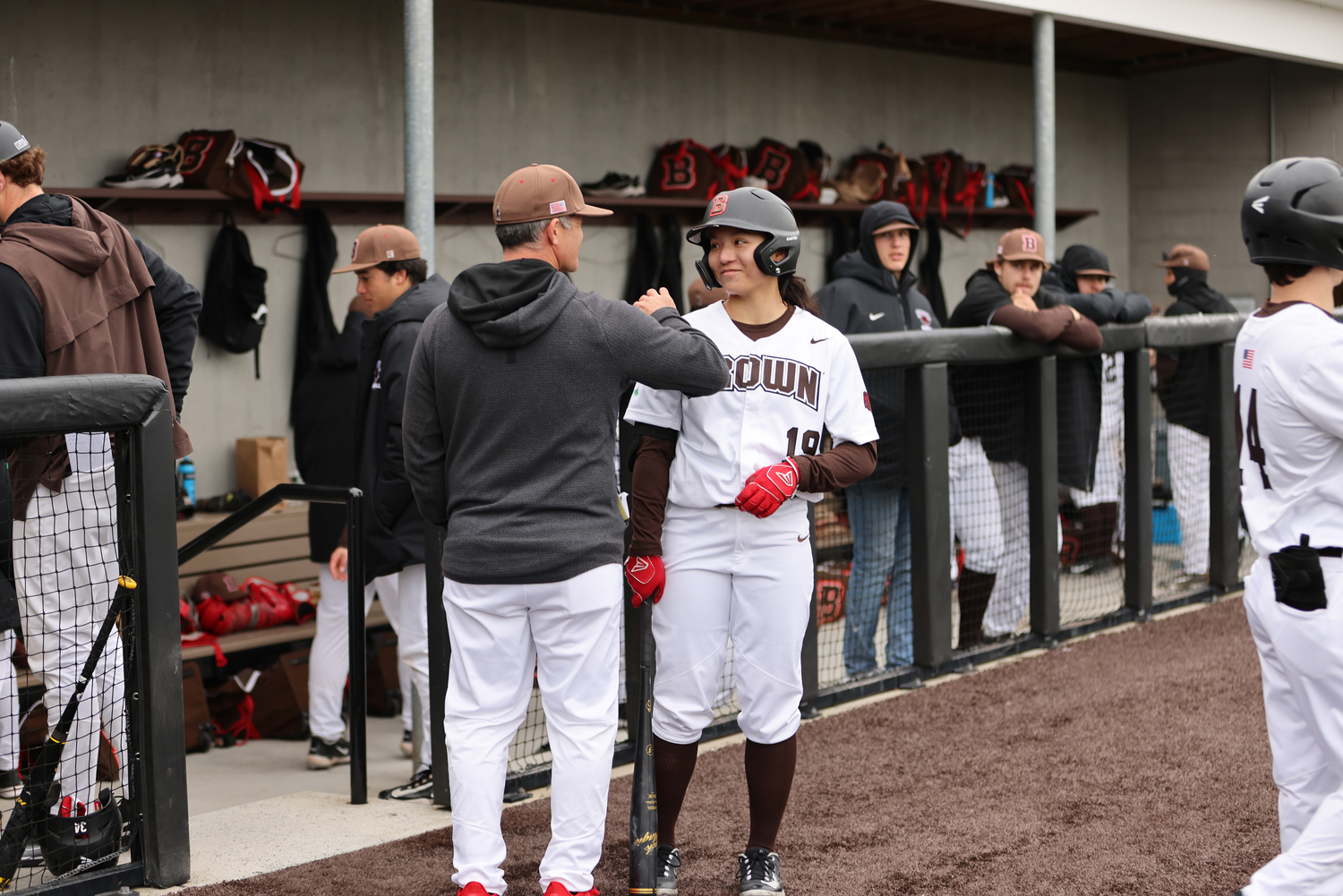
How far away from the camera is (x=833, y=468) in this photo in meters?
3.16

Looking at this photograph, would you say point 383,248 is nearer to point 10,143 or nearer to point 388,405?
point 388,405

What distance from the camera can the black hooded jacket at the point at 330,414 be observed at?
17.8 ft

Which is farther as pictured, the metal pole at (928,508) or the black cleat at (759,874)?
the metal pole at (928,508)

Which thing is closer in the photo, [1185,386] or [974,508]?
[974,508]

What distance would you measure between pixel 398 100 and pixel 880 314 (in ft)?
13.0

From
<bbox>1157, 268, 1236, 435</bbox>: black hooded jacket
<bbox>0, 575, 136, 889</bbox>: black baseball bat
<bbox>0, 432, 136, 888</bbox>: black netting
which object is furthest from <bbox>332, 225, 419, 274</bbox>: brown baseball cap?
<bbox>1157, 268, 1236, 435</bbox>: black hooded jacket

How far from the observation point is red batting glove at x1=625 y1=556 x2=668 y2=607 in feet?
10.2

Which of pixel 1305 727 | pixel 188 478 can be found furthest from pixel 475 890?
pixel 188 478

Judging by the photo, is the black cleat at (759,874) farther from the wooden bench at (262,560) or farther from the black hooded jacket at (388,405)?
the wooden bench at (262,560)

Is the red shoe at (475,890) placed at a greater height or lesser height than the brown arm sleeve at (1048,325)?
lesser

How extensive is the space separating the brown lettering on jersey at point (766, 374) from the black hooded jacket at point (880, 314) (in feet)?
6.52

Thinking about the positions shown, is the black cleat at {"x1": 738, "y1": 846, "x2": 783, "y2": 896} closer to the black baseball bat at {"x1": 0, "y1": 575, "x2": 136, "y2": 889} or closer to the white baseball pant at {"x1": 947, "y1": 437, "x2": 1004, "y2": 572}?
the black baseball bat at {"x1": 0, "y1": 575, "x2": 136, "y2": 889}

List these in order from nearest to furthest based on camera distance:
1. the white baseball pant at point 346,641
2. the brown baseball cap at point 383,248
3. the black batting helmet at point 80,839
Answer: the black batting helmet at point 80,839, the brown baseball cap at point 383,248, the white baseball pant at point 346,641

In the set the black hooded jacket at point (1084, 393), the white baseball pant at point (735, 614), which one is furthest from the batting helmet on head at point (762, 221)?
the black hooded jacket at point (1084, 393)
